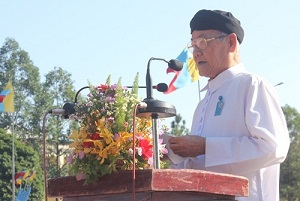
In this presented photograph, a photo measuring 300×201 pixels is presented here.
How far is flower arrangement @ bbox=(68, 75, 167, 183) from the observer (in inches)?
126

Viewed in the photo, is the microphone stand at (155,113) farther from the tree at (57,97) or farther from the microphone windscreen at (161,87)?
the tree at (57,97)

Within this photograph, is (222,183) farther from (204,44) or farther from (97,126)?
(204,44)

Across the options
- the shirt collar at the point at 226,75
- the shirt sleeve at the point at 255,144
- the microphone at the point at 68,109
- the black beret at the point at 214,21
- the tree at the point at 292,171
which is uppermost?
the black beret at the point at 214,21

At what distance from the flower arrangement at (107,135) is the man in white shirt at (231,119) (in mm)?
424

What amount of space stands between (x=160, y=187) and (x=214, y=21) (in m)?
1.51

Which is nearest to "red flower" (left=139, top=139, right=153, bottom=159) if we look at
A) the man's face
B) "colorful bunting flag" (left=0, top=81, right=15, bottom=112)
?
the man's face

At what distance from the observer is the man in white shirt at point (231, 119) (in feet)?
12.1

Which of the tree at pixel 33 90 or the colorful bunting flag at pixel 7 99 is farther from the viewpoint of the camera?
the tree at pixel 33 90

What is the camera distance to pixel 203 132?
4191mm

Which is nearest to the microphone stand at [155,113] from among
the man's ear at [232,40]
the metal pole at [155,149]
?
the metal pole at [155,149]

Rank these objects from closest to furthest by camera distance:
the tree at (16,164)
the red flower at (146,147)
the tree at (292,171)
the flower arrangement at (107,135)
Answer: the flower arrangement at (107,135) → the red flower at (146,147) → the tree at (16,164) → the tree at (292,171)

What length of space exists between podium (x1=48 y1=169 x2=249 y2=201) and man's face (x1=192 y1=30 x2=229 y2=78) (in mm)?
1096

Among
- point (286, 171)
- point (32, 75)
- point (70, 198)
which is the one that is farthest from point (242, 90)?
point (32, 75)

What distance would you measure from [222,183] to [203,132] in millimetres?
981
